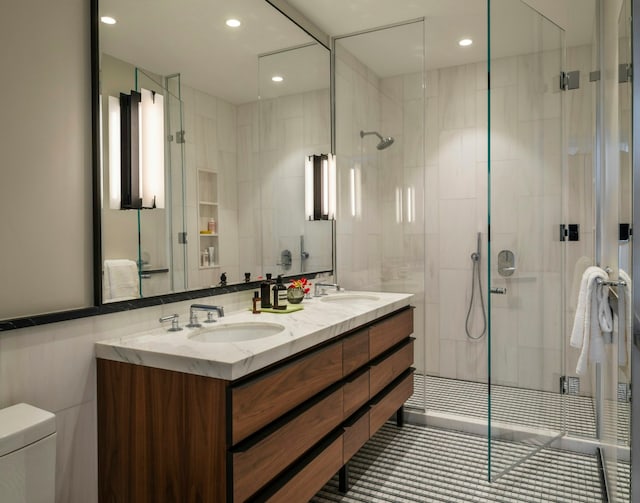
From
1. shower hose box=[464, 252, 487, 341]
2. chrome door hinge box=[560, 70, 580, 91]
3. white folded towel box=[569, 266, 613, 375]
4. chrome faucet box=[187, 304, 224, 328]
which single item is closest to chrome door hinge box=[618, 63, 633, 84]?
white folded towel box=[569, 266, 613, 375]

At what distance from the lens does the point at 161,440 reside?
4.80ft

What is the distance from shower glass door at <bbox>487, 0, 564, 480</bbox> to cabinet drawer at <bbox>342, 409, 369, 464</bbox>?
1.89ft

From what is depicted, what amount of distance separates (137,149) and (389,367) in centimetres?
170

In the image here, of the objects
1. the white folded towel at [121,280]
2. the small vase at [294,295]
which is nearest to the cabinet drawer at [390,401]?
the small vase at [294,295]

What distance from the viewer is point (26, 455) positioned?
45.3 inches

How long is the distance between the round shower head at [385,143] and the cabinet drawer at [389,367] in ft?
4.42

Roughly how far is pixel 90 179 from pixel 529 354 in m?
2.09

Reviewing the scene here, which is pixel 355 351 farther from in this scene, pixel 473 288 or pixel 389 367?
pixel 473 288

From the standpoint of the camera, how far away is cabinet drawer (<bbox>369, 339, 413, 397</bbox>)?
2365 mm

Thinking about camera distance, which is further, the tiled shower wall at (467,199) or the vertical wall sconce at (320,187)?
the vertical wall sconce at (320,187)

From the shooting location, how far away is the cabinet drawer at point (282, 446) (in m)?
1.39

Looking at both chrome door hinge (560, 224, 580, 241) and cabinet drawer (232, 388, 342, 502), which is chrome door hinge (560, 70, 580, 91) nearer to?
chrome door hinge (560, 224, 580, 241)

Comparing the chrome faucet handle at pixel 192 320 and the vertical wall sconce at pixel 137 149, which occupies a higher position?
the vertical wall sconce at pixel 137 149

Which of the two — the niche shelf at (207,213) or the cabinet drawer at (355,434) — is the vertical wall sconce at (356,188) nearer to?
the niche shelf at (207,213)
